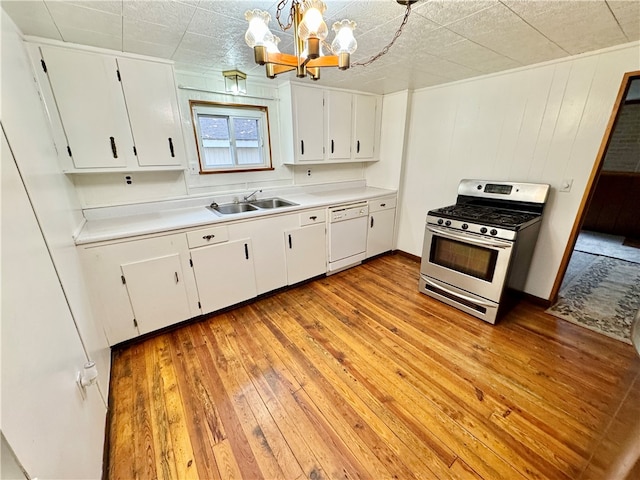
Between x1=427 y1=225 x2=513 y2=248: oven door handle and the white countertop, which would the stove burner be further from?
the white countertop

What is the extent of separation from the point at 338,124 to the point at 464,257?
220 centimetres

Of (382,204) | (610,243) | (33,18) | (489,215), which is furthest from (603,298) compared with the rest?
(33,18)

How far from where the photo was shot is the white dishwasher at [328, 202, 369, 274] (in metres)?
3.15

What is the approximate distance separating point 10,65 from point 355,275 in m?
3.15

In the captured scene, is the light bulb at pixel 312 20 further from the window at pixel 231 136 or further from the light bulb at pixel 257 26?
the window at pixel 231 136

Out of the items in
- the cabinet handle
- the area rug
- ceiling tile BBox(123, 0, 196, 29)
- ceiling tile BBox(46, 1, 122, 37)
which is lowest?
the area rug

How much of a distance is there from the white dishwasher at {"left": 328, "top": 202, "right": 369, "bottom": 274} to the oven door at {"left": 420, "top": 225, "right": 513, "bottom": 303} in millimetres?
884

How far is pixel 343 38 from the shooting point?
1.27m

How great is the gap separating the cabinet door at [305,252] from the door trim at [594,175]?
238 centimetres

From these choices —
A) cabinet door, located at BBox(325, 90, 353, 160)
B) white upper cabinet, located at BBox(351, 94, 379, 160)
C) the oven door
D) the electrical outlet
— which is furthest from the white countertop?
the electrical outlet

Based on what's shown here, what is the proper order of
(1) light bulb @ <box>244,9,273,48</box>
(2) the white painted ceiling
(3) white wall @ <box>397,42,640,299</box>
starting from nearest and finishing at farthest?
(1) light bulb @ <box>244,9,273,48</box>
(2) the white painted ceiling
(3) white wall @ <box>397,42,640,299</box>

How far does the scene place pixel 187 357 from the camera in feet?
6.72

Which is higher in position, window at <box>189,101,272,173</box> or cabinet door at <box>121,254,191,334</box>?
window at <box>189,101,272,173</box>

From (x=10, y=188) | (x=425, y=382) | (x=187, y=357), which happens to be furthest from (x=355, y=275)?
(x=10, y=188)
